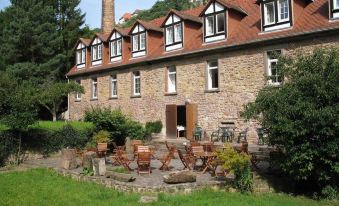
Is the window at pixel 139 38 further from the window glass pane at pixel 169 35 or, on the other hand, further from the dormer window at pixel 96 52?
the dormer window at pixel 96 52

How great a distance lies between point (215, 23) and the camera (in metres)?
22.3

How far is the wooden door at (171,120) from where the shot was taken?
24266 millimetres

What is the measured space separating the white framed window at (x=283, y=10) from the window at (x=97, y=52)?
54.2 feet

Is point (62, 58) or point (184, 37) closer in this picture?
point (184, 37)

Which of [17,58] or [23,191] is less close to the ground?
[17,58]

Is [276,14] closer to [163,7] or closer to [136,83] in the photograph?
[136,83]

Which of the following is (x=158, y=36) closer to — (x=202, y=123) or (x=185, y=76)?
(x=185, y=76)

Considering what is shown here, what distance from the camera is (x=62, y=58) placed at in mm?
40781

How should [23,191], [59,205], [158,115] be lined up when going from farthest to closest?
[158,115], [23,191], [59,205]

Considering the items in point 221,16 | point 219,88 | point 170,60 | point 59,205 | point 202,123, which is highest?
point 221,16

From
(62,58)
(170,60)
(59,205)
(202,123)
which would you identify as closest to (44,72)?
(62,58)

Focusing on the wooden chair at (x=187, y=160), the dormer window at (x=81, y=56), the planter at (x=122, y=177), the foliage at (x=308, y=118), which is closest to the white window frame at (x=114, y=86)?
the dormer window at (x=81, y=56)

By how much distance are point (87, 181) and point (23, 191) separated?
2.22 meters

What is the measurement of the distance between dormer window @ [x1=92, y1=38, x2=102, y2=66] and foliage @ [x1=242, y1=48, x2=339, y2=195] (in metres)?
21.2
